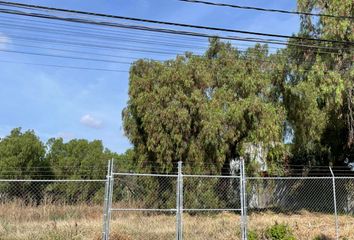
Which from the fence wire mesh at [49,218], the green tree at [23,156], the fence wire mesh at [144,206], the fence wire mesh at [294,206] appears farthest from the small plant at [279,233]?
the green tree at [23,156]

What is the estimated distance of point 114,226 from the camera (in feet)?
46.4

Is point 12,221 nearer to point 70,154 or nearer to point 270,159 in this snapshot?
point 270,159

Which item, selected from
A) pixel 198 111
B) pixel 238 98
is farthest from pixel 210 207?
pixel 238 98

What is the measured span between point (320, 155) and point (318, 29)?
26.9 feet

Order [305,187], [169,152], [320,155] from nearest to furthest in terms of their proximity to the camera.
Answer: [169,152]
[305,187]
[320,155]

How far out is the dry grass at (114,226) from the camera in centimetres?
1295

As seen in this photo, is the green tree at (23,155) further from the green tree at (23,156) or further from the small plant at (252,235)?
the small plant at (252,235)

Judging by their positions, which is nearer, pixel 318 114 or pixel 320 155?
pixel 318 114

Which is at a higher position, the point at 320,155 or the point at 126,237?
the point at 320,155

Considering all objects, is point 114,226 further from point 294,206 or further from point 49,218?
point 294,206

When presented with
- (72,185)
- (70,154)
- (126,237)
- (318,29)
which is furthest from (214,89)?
(70,154)

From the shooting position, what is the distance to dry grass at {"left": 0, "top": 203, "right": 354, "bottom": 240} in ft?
42.5

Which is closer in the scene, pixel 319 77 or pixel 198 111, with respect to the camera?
pixel 198 111

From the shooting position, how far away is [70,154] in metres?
38.2
